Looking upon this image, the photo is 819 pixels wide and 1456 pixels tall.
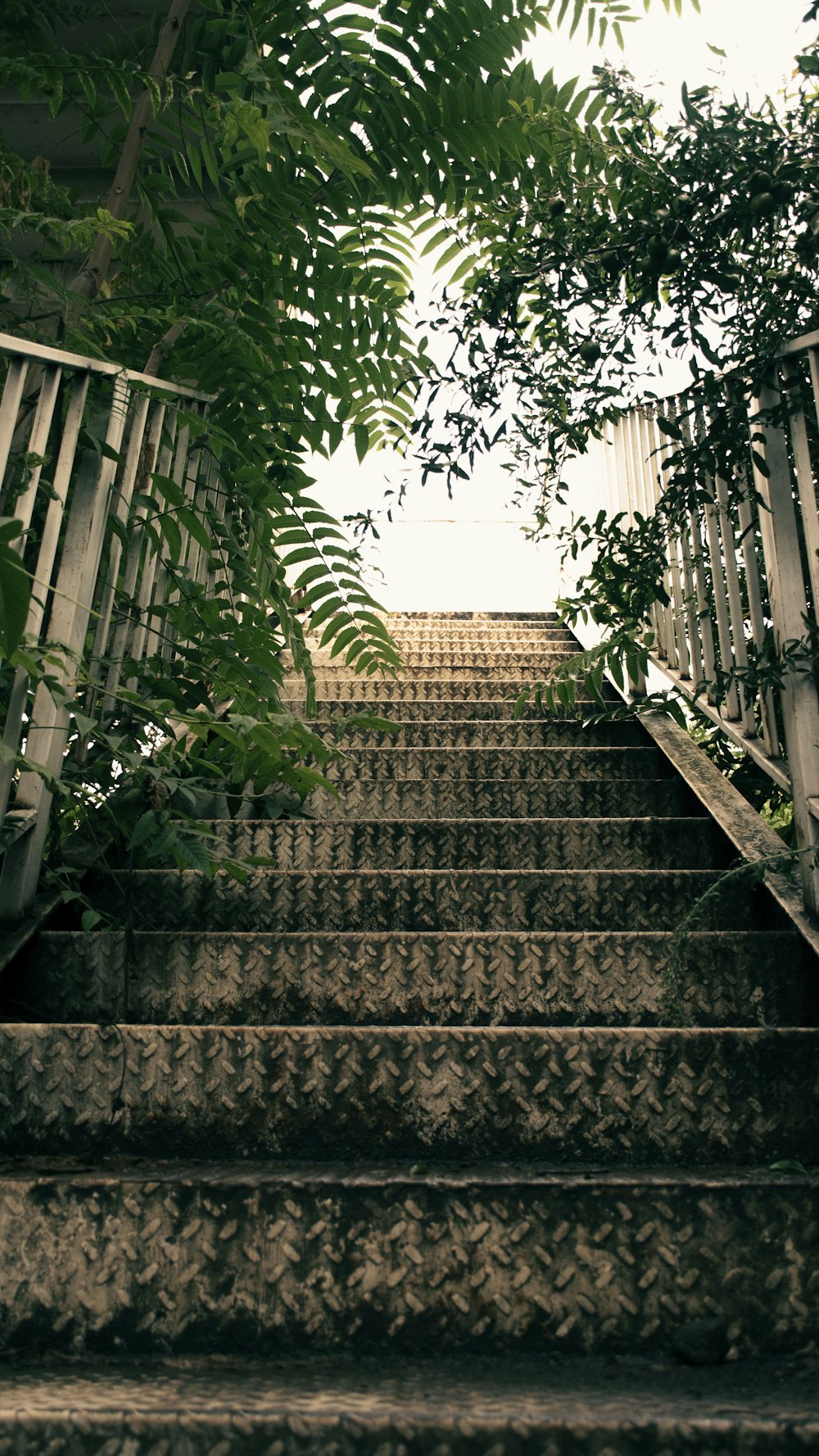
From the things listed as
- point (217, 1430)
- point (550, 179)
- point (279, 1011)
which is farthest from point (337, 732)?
point (217, 1430)

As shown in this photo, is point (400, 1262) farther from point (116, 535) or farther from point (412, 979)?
point (116, 535)

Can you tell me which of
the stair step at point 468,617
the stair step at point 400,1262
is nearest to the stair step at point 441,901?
the stair step at point 400,1262

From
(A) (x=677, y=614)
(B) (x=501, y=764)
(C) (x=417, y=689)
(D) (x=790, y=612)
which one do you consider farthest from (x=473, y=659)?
(D) (x=790, y=612)

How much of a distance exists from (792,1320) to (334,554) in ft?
4.64

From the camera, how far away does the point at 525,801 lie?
2256 mm

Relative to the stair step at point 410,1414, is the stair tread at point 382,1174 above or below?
above

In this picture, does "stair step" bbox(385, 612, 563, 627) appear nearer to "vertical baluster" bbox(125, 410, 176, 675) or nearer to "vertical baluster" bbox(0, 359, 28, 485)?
"vertical baluster" bbox(125, 410, 176, 675)

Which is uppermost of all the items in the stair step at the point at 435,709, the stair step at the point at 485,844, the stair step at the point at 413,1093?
the stair step at the point at 435,709

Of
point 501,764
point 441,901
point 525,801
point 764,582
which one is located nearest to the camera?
point 441,901

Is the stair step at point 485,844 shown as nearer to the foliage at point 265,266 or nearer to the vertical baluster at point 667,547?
the foliage at point 265,266

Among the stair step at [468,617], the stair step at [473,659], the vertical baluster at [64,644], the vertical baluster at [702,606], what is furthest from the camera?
the stair step at [468,617]

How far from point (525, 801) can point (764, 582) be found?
0.70 m

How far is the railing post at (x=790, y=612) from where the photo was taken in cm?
148

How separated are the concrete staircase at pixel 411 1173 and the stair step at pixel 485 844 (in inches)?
7.5
